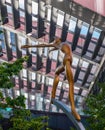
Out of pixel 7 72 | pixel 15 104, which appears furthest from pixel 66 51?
pixel 15 104

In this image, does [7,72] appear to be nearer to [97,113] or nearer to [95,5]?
[97,113]

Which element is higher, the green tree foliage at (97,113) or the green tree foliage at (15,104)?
the green tree foliage at (15,104)

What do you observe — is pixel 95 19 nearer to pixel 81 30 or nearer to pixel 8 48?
pixel 81 30

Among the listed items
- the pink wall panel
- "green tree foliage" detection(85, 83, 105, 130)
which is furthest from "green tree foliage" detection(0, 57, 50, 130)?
the pink wall panel

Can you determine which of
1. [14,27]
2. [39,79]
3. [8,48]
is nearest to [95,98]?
[14,27]

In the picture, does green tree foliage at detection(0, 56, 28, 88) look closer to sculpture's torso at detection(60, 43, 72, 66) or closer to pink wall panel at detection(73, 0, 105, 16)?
sculpture's torso at detection(60, 43, 72, 66)

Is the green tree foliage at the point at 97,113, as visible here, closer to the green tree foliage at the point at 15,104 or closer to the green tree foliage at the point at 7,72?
the green tree foliage at the point at 15,104

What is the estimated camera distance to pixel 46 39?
1117 inches

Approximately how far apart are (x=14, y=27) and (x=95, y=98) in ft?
38.0

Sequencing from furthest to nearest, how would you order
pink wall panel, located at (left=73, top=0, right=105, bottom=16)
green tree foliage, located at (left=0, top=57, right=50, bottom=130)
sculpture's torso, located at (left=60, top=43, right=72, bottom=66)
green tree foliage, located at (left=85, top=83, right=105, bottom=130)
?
1. pink wall panel, located at (left=73, top=0, right=105, bottom=16)
2. green tree foliage, located at (left=85, top=83, right=105, bottom=130)
3. green tree foliage, located at (left=0, top=57, right=50, bottom=130)
4. sculpture's torso, located at (left=60, top=43, right=72, bottom=66)

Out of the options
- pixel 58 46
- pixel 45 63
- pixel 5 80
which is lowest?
pixel 45 63

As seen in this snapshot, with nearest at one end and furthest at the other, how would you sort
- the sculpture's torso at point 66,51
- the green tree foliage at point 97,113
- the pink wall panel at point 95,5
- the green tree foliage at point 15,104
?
the sculpture's torso at point 66,51
the green tree foliage at point 15,104
the green tree foliage at point 97,113
the pink wall panel at point 95,5

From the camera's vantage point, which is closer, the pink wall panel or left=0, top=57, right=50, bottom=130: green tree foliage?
left=0, top=57, right=50, bottom=130: green tree foliage

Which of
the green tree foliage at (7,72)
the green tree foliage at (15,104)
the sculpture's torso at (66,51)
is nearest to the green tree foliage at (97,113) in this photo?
the green tree foliage at (15,104)
